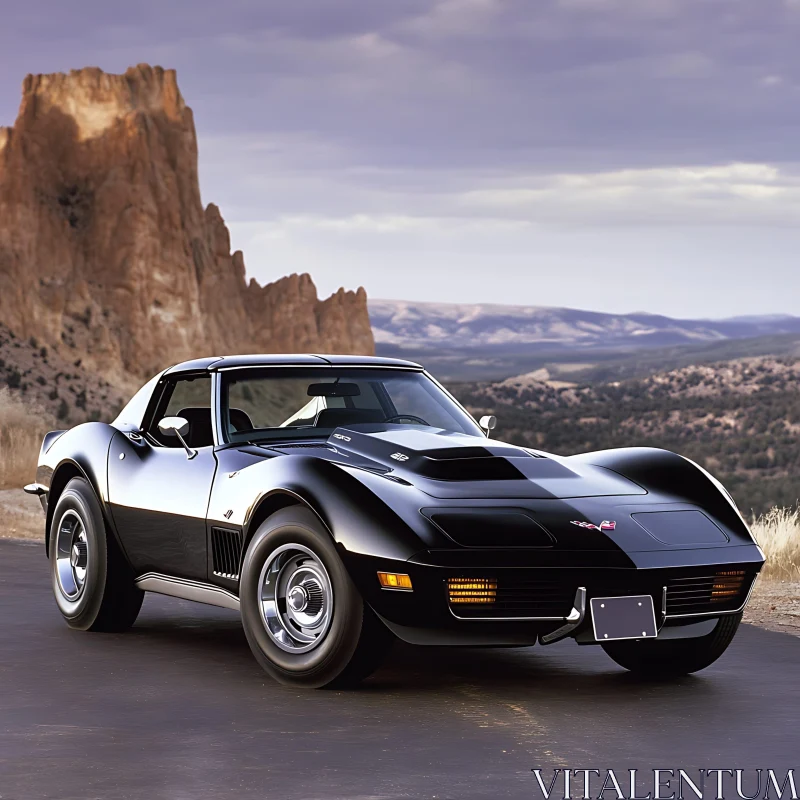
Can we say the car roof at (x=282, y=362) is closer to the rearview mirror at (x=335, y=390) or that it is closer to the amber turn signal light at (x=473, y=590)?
the rearview mirror at (x=335, y=390)

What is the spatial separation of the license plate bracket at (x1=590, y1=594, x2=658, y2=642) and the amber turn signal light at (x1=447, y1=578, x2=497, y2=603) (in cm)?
48

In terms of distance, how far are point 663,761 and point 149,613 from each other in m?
5.21

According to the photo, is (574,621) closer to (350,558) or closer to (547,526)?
(547,526)

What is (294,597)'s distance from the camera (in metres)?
7.52

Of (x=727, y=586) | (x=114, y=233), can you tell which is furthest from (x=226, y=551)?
(x=114, y=233)

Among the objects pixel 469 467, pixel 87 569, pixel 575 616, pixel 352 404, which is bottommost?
pixel 87 569

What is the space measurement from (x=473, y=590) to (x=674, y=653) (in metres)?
1.66

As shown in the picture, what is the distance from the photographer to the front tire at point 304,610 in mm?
7215

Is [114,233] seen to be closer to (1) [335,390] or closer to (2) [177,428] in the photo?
(1) [335,390]

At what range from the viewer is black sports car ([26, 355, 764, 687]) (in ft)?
23.4

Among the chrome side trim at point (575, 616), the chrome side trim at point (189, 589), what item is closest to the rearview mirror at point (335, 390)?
the chrome side trim at point (189, 589)

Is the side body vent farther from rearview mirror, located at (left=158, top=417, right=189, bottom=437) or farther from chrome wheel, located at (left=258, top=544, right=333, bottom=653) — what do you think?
rearview mirror, located at (left=158, top=417, right=189, bottom=437)

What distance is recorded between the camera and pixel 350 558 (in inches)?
282

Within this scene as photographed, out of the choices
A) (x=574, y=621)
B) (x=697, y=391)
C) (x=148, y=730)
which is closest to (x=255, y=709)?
(x=148, y=730)
